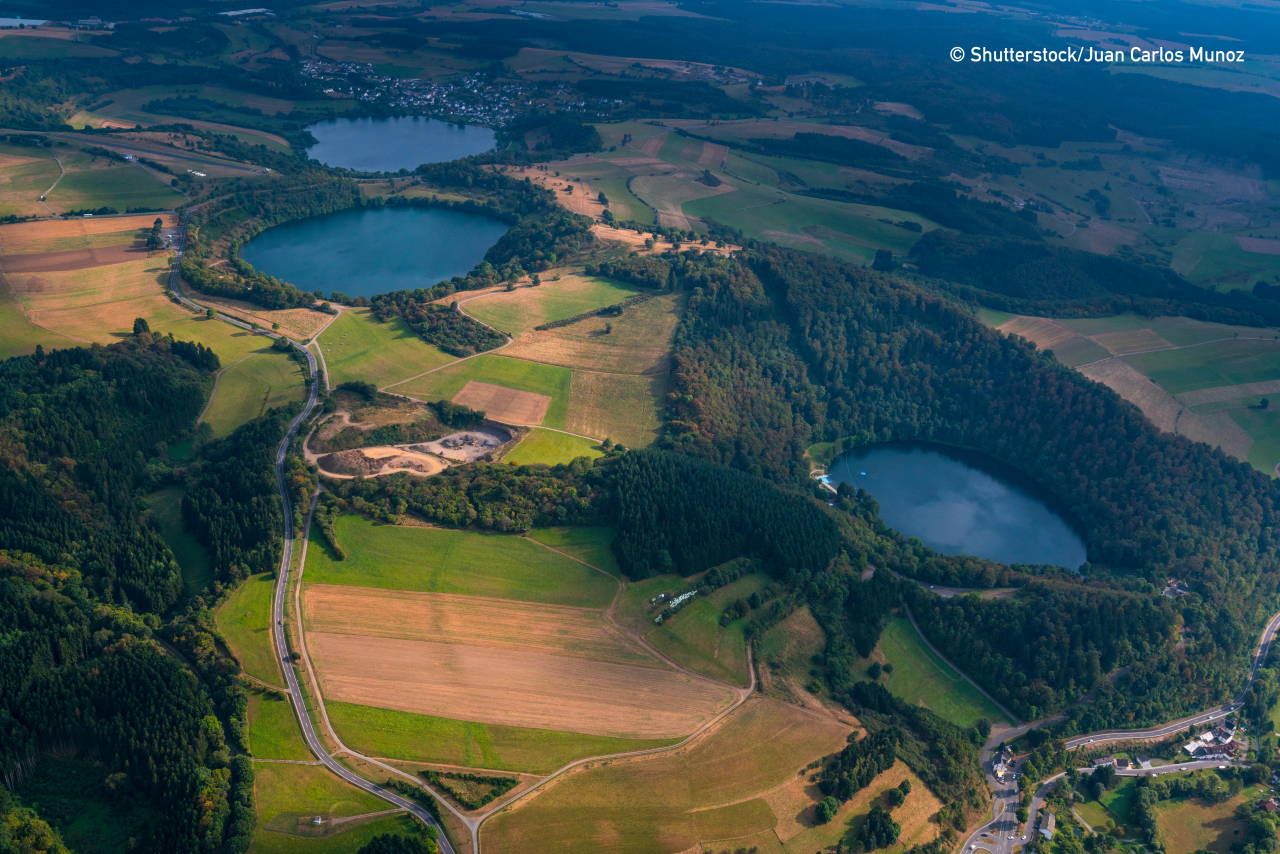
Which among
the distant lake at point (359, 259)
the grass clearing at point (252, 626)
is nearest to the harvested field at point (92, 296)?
the distant lake at point (359, 259)

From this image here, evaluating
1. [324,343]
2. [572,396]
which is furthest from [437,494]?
[324,343]

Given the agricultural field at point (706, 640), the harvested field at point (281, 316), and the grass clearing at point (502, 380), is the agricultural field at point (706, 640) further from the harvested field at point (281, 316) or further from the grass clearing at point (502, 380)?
the harvested field at point (281, 316)

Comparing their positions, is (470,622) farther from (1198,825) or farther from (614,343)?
(1198,825)

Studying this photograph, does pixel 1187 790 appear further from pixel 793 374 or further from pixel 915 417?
pixel 793 374

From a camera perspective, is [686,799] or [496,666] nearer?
[686,799]

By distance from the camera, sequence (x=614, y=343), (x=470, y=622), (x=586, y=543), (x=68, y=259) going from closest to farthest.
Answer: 1. (x=470, y=622)
2. (x=586, y=543)
3. (x=614, y=343)
4. (x=68, y=259)

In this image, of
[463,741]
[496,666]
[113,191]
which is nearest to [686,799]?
[463,741]
